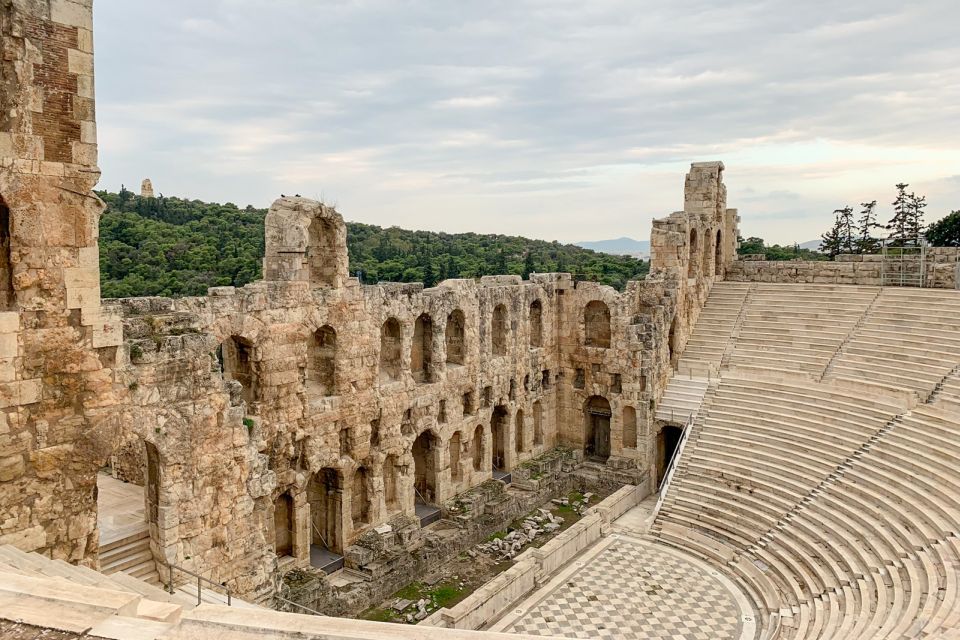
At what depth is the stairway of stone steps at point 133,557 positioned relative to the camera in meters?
13.0

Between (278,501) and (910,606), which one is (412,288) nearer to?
(278,501)

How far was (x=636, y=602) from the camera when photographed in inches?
705

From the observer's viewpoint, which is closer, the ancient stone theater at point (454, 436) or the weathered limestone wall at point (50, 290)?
the weathered limestone wall at point (50, 290)

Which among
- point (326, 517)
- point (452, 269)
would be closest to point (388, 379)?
point (326, 517)

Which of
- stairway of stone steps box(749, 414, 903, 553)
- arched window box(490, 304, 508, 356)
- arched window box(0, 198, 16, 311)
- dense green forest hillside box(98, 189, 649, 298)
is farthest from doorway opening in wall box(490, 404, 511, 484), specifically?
arched window box(0, 198, 16, 311)

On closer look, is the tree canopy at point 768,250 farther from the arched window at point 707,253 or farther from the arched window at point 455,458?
the arched window at point 455,458

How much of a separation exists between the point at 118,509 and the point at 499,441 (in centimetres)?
1394

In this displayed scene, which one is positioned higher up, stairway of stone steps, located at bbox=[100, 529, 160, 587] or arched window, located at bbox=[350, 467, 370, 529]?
stairway of stone steps, located at bbox=[100, 529, 160, 587]

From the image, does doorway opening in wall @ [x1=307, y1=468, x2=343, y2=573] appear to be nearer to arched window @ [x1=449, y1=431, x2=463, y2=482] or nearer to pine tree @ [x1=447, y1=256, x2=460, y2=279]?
arched window @ [x1=449, y1=431, x2=463, y2=482]

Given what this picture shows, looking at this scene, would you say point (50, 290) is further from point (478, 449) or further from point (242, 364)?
point (478, 449)

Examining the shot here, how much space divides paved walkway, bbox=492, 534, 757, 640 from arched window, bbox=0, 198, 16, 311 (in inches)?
456

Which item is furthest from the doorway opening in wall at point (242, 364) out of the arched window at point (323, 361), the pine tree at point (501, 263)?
the pine tree at point (501, 263)

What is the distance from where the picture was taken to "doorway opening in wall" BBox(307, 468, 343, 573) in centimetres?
1930

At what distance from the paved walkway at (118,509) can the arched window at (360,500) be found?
18.1 feet
